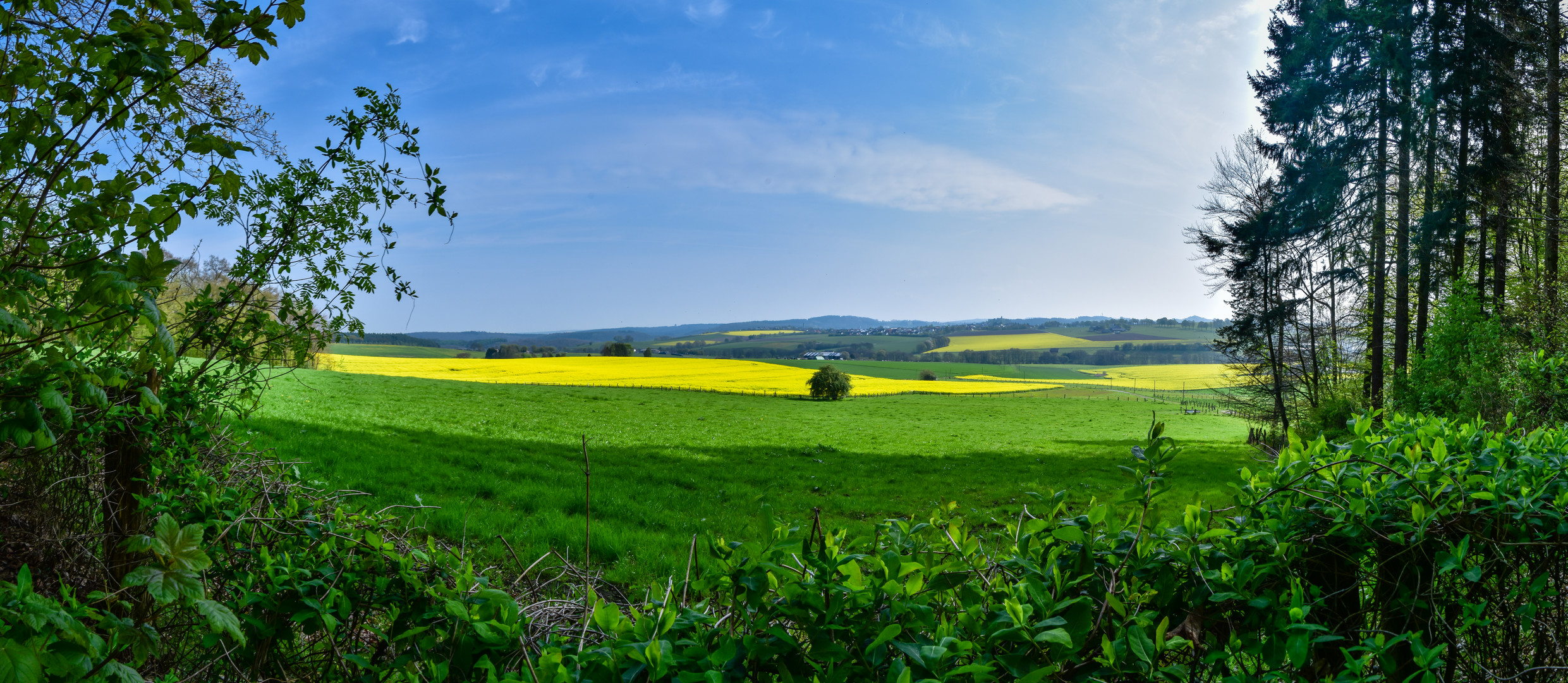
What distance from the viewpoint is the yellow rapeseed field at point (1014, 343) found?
9719 centimetres

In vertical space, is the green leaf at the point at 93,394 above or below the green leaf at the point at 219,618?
above

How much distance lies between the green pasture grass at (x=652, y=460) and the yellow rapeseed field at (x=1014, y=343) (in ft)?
202

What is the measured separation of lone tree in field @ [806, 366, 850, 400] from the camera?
44.9 m

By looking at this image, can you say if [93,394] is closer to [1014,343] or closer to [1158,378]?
[1158,378]

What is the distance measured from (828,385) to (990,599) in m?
43.6

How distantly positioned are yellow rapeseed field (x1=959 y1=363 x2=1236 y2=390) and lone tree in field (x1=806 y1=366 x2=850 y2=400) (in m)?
27.3

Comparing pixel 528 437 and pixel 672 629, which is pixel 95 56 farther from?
pixel 528 437

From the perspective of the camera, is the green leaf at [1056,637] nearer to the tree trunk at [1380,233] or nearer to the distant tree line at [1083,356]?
the tree trunk at [1380,233]

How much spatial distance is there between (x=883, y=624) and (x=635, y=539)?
282 inches

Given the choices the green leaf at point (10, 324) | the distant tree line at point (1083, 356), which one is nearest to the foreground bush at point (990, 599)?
the green leaf at point (10, 324)

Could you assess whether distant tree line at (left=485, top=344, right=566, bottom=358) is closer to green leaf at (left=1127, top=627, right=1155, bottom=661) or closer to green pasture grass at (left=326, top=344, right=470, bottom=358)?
green pasture grass at (left=326, top=344, right=470, bottom=358)

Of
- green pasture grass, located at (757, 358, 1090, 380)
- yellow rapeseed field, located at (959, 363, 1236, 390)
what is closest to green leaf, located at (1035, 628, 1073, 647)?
green pasture grass, located at (757, 358, 1090, 380)

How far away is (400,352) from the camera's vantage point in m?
62.0

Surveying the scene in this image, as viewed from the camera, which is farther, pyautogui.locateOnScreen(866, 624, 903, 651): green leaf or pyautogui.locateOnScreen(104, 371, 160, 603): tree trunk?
pyautogui.locateOnScreen(104, 371, 160, 603): tree trunk
